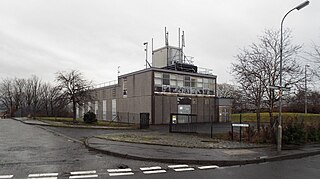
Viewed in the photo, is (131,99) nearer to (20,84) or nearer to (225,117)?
(225,117)

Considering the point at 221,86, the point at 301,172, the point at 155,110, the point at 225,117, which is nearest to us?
the point at 301,172

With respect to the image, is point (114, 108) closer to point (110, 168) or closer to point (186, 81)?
point (186, 81)

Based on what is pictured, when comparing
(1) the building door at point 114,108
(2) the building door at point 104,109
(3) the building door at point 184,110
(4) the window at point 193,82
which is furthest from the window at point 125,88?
(4) the window at point 193,82

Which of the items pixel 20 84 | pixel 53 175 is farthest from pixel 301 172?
pixel 20 84

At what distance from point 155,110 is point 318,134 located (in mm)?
20585

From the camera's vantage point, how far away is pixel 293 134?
15.9m

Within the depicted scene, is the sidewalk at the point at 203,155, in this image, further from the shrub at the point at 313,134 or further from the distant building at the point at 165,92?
the distant building at the point at 165,92

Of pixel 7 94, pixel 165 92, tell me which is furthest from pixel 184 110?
pixel 7 94

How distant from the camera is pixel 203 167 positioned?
31.6 ft

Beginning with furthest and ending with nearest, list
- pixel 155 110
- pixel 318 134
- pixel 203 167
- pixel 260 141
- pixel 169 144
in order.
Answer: pixel 155 110
pixel 318 134
pixel 260 141
pixel 169 144
pixel 203 167

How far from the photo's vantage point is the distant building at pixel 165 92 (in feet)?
117

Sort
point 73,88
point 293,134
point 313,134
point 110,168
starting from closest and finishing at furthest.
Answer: point 110,168 < point 293,134 < point 313,134 < point 73,88

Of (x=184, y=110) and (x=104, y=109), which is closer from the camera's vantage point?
(x=184, y=110)

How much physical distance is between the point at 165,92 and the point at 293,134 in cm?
2190
